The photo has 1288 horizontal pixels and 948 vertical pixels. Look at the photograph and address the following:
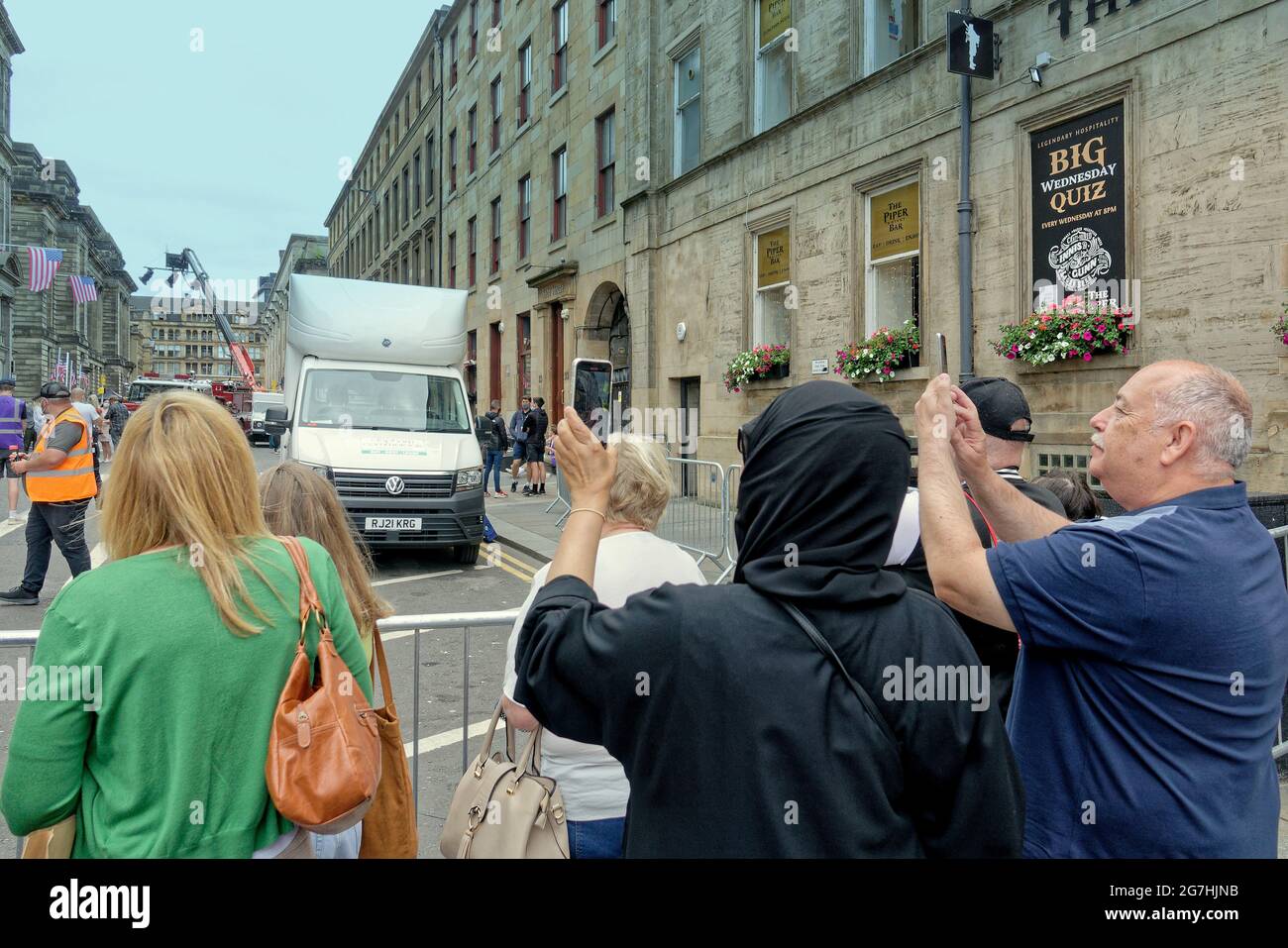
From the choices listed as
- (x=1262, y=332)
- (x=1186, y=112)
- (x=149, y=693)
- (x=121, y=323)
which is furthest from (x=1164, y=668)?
(x=121, y=323)

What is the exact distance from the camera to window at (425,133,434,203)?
117 feet

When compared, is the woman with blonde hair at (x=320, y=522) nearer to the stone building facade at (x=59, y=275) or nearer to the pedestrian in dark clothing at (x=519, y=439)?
the pedestrian in dark clothing at (x=519, y=439)

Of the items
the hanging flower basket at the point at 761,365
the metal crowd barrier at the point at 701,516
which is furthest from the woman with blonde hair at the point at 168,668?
the hanging flower basket at the point at 761,365

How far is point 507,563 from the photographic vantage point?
11148 mm

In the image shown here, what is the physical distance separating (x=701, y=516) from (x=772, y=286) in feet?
21.9

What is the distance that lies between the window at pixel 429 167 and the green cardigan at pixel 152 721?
118 feet

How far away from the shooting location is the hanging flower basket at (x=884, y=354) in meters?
12.1

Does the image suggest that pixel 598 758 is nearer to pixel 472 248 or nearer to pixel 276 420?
pixel 276 420

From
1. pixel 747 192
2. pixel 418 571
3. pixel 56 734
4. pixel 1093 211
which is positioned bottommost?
pixel 418 571

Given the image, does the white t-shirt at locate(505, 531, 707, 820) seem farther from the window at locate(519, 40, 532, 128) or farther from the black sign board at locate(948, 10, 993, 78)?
the window at locate(519, 40, 532, 128)

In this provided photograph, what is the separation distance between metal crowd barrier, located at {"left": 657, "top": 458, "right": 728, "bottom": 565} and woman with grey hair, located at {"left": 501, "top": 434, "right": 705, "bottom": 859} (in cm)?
623

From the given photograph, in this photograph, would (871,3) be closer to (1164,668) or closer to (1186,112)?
(1186,112)

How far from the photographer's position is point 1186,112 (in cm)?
884

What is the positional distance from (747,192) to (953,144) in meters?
4.55
